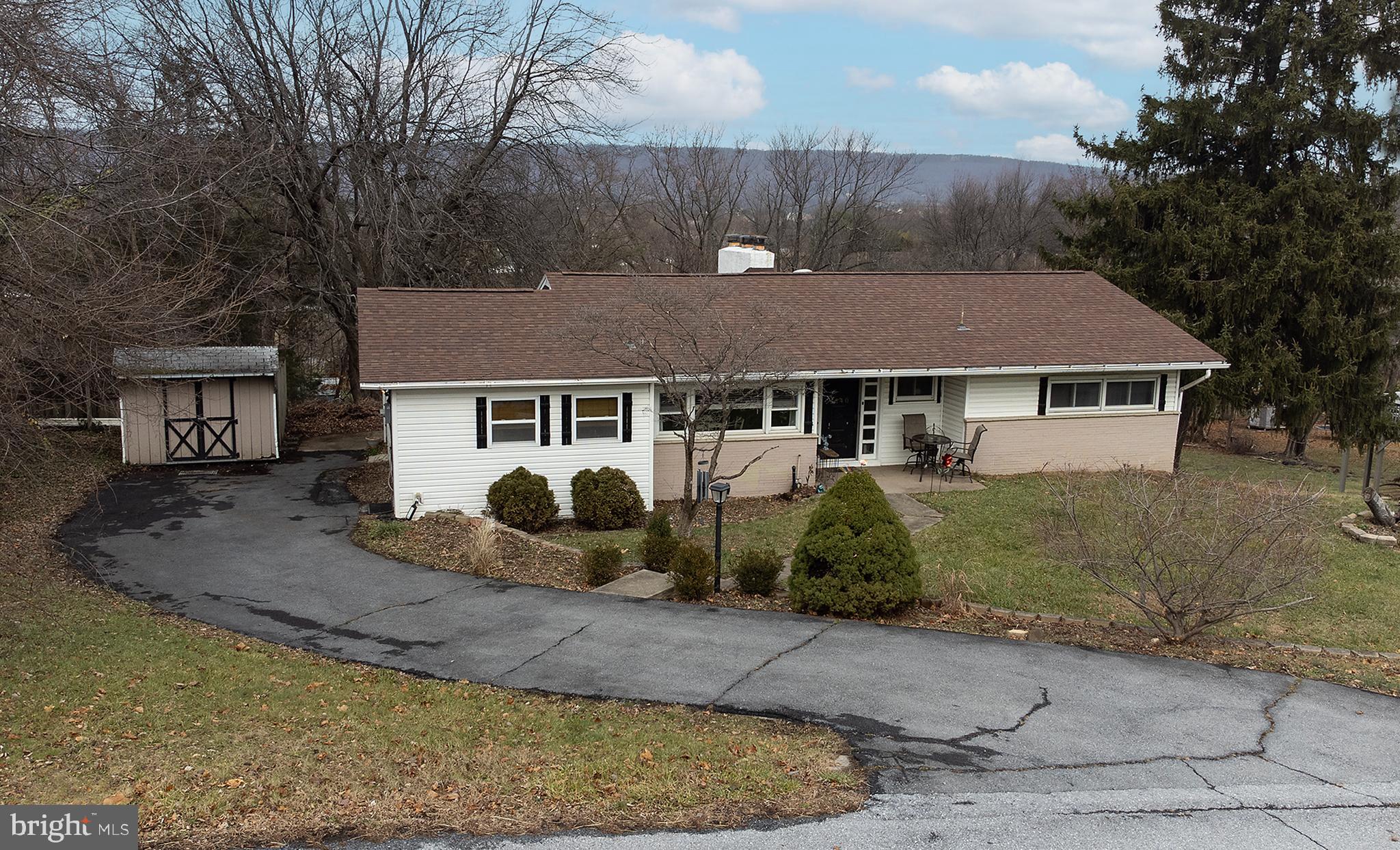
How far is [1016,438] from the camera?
65.5 ft

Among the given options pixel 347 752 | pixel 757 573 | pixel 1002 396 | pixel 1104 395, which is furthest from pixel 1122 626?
pixel 1104 395

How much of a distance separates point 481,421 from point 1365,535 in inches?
577

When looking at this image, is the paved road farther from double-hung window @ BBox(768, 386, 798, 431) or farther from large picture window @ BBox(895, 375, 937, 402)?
large picture window @ BBox(895, 375, 937, 402)

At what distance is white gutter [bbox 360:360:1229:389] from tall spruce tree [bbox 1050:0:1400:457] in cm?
578

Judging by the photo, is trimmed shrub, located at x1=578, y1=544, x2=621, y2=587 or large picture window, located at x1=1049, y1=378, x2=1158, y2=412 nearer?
trimmed shrub, located at x1=578, y1=544, x2=621, y2=587

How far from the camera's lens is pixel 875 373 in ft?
59.8

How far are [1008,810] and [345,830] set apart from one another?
423 cm

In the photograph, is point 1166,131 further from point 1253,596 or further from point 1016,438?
point 1253,596

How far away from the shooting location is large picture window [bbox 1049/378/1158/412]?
20.3 meters

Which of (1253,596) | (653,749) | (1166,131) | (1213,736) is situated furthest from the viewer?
(1166,131)

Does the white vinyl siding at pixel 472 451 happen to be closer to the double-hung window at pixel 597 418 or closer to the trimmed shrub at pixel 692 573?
the double-hung window at pixel 597 418

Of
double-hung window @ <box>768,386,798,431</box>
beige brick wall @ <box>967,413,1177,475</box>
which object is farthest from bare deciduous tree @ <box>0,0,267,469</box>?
beige brick wall @ <box>967,413,1177,475</box>

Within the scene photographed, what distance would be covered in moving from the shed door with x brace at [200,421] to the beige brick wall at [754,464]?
33.3 ft

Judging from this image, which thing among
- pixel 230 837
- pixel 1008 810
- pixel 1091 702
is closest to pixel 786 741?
pixel 1008 810
